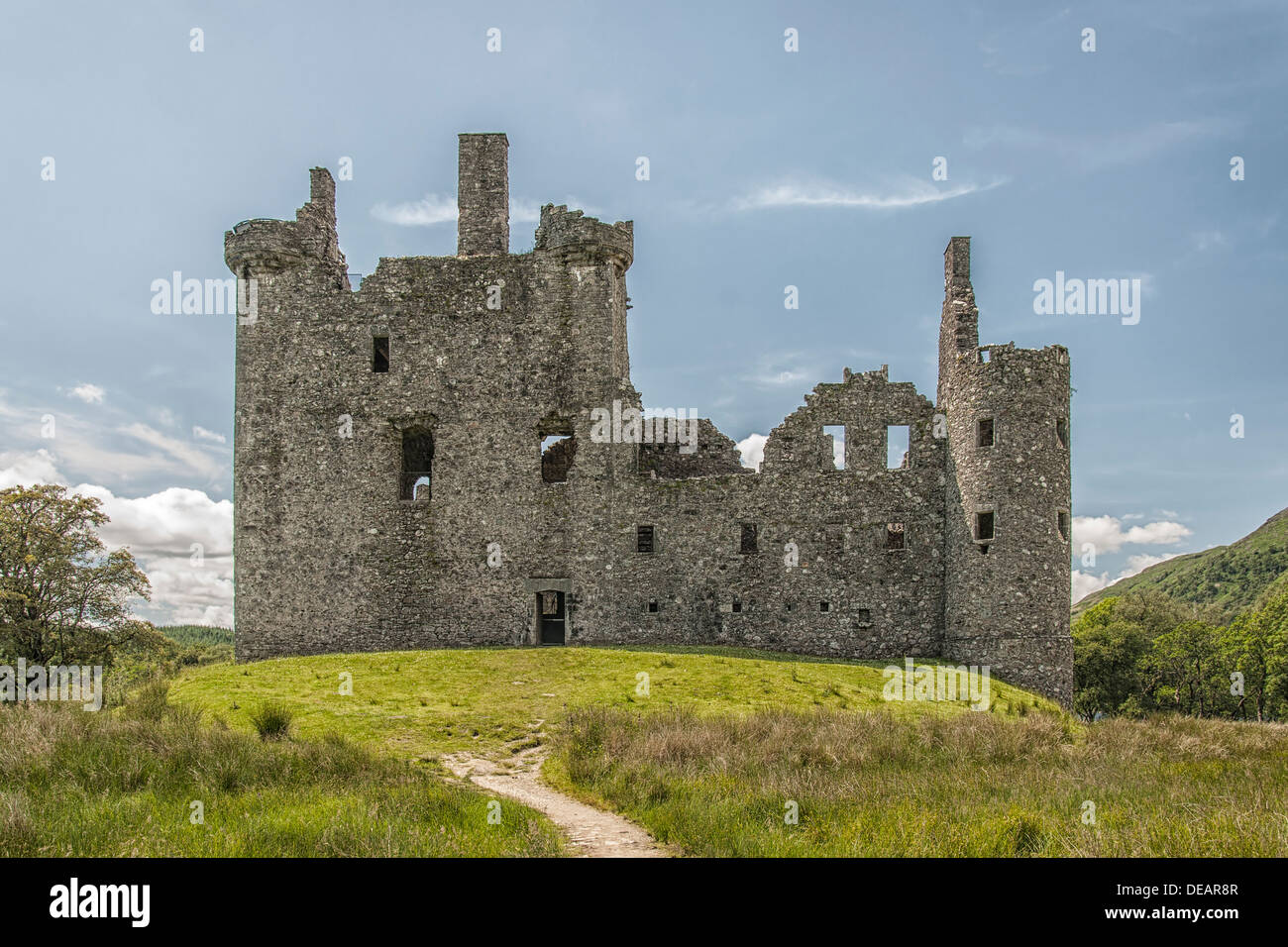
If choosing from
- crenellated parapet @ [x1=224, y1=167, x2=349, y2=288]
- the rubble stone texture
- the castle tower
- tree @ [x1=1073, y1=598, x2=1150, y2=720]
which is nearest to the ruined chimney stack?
the rubble stone texture

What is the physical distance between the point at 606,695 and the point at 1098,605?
150 feet

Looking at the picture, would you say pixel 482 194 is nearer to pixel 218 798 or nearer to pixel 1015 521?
pixel 1015 521

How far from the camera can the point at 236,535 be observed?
84.7ft

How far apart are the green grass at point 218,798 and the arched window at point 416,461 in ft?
47.4

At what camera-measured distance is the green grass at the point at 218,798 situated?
23.9 ft

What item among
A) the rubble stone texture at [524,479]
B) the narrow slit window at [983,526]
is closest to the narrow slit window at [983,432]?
the rubble stone texture at [524,479]

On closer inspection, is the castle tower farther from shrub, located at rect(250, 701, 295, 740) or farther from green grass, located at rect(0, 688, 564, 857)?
shrub, located at rect(250, 701, 295, 740)

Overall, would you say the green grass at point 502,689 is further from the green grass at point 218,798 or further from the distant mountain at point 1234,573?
the distant mountain at point 1234,573

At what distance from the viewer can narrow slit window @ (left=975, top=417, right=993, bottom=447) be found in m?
22.3

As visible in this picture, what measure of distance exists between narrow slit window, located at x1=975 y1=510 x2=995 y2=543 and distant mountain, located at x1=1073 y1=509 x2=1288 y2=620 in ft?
201

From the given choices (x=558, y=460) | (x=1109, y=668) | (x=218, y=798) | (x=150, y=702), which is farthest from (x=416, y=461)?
(x=1109, y=668)

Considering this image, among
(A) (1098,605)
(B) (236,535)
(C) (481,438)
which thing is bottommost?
(A) (1098,605)
